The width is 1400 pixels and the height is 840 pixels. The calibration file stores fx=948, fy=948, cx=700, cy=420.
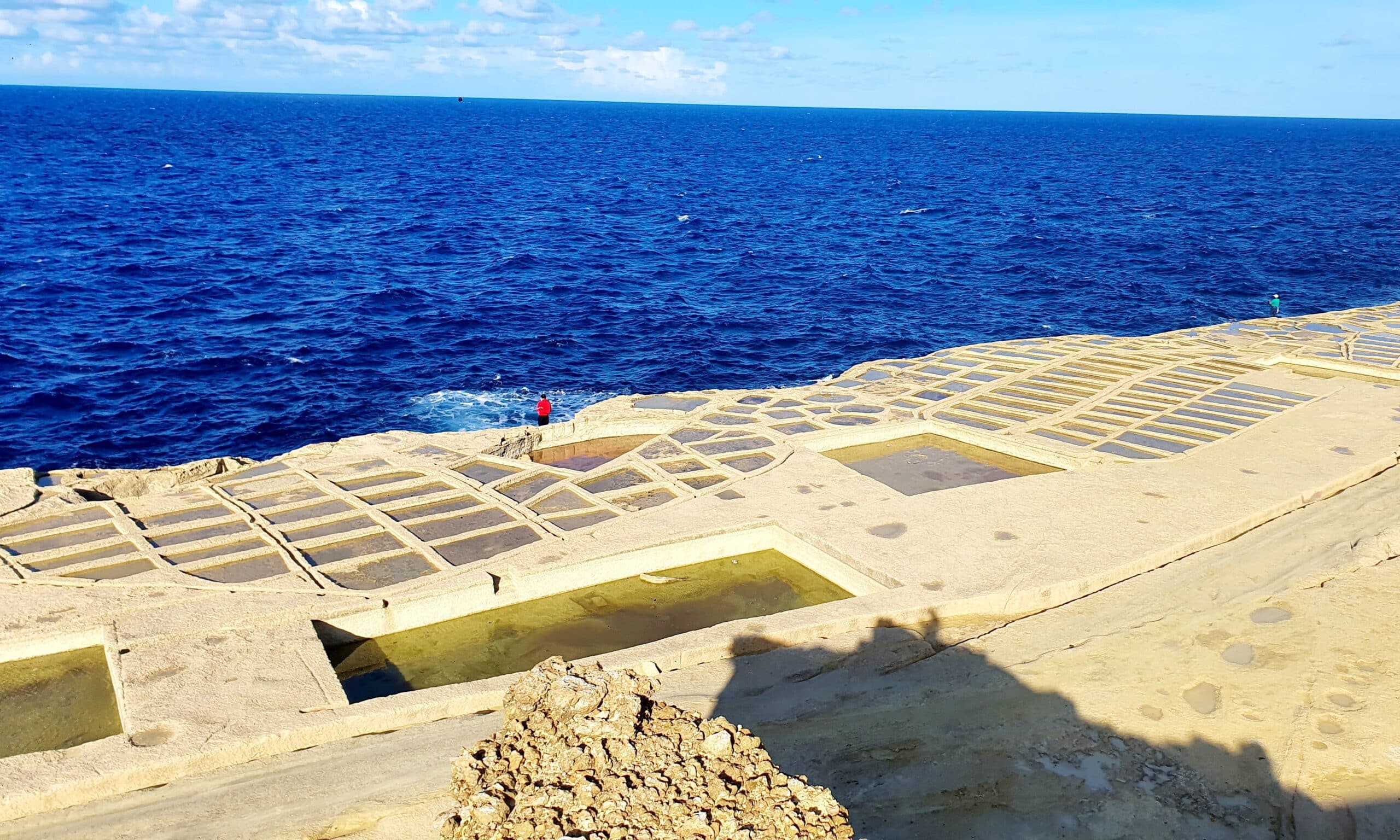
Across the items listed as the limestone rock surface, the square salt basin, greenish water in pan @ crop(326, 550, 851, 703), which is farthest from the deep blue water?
the limestone rock surface

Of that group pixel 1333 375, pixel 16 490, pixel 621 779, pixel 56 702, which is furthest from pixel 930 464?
pixel 16 490

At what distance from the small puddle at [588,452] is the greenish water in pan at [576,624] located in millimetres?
6400

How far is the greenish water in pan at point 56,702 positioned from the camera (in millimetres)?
12859

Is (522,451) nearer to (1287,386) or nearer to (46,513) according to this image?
(46,513)

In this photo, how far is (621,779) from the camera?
796 cm

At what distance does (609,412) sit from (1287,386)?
787 inches

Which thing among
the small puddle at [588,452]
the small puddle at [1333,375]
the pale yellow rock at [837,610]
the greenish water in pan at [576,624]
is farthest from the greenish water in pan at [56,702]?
the small puddle at [1333,375]

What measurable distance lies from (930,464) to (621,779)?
1657 cm

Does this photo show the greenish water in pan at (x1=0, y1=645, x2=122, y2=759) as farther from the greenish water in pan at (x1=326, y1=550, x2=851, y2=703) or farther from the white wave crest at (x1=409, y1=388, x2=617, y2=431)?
the white wave crest at (x1=409, y1=388, x2=617, y2=431)

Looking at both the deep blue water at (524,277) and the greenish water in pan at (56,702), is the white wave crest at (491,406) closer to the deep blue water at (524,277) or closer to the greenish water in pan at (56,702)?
the deep blue water at (524,277)

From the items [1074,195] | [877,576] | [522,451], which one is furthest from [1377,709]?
[1074,195]

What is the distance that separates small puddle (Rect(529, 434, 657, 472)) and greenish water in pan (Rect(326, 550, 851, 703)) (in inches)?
252

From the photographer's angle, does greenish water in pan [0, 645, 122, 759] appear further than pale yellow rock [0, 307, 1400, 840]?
Yes

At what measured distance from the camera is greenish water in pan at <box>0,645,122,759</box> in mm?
12859
